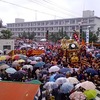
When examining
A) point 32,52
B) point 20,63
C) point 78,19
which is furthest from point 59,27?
point 20,63

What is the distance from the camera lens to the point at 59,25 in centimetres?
9125

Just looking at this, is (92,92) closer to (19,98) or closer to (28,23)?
(19,98)

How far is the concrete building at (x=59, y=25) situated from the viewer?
8112cm

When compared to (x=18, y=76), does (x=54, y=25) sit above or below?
above

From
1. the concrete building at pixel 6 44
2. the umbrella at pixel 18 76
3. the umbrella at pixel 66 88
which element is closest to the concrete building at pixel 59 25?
the concrete building at pixel 6 44

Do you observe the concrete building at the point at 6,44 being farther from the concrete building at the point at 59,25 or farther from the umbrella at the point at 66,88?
the concrete building at the point at 59,25

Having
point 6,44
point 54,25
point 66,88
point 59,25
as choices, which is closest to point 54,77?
point 66,88

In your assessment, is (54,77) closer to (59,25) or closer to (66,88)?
(66,88)

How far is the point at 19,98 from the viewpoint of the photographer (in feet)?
21.9

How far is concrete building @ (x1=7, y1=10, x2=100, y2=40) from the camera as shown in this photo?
266 ft

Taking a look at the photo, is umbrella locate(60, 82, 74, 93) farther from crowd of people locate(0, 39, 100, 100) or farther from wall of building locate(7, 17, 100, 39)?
wall of building locate(7, 17, 100, 39)

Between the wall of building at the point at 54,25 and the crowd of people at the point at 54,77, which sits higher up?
the wall of building at the point at 54,25

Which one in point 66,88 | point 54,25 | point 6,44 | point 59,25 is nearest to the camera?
point 66,88

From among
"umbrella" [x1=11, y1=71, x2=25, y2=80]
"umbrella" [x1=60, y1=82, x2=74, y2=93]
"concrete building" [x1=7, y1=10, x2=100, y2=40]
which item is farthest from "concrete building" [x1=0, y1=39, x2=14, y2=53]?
"concrete building" [x1=7, y1=10, x2=100, y2=40]
